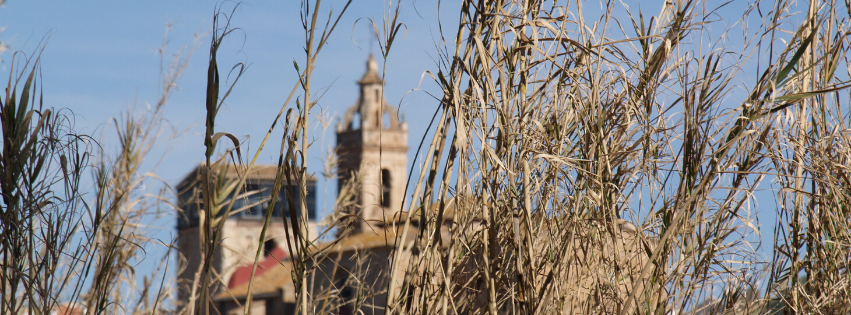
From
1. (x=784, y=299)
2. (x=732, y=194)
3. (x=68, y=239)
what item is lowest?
(x=784, y=299)

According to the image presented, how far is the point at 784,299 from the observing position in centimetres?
201

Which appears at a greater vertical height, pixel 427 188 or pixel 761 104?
pixel 761 104

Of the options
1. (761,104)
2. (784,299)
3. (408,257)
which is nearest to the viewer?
(408,257)

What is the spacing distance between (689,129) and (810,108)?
864 mm

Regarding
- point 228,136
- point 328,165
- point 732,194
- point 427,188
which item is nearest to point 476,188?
point 427,188

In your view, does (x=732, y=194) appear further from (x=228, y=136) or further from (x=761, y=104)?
(x=228, y=136)

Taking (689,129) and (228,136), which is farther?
(689,129)

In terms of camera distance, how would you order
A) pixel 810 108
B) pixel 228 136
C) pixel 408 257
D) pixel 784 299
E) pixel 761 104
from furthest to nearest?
pixel 810 108 → pixel 784 299 → pixel 761 104 → pixel 408 257 → pixel 228 136

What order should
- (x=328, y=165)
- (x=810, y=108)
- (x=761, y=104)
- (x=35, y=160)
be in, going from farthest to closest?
(x=328, y=165)
(x=810, y=108)
(x=35, y=160)
(x=761, y=104)

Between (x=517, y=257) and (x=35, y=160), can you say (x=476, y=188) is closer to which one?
(x=517, y=257)

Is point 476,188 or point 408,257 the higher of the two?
point 476,188

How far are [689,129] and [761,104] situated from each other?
15 centimetres

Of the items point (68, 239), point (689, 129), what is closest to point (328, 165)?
point (68, 239)

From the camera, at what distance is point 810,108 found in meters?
2.31
